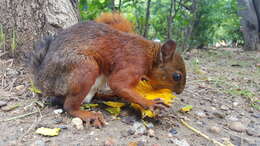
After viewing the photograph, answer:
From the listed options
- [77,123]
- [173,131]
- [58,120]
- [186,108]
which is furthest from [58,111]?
[186,108]

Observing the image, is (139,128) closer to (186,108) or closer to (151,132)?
(151,132)

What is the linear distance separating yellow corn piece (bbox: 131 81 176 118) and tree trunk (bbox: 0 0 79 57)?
1469 millimetres

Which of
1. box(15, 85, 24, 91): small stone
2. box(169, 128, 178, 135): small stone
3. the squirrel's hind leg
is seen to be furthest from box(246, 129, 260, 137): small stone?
box(15, 85, 24, 91): small stone

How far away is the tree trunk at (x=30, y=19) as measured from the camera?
3256mm

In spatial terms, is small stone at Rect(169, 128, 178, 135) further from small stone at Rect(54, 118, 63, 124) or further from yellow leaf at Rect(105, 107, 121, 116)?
small stone at Rect(54, 118, 63, 124)

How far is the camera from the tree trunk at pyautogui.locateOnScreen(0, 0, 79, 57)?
3.26m

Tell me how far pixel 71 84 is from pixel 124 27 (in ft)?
3.57

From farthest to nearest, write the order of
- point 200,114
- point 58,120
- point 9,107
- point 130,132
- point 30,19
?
1. point 30,19
2. point 200,114
3. point 9,107
4. point 58,120
5. point 130,132

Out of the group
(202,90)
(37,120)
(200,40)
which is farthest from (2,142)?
(200,40)

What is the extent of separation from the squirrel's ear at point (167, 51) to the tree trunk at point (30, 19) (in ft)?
5.05

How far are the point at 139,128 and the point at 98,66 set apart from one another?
0.69 meters

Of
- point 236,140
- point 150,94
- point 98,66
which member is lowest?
point 236,140

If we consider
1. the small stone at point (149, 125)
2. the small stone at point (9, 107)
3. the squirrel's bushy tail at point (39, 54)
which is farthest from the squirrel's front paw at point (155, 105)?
the small stone at point (9, 107)

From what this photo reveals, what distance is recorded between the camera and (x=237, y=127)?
95.8 inches
